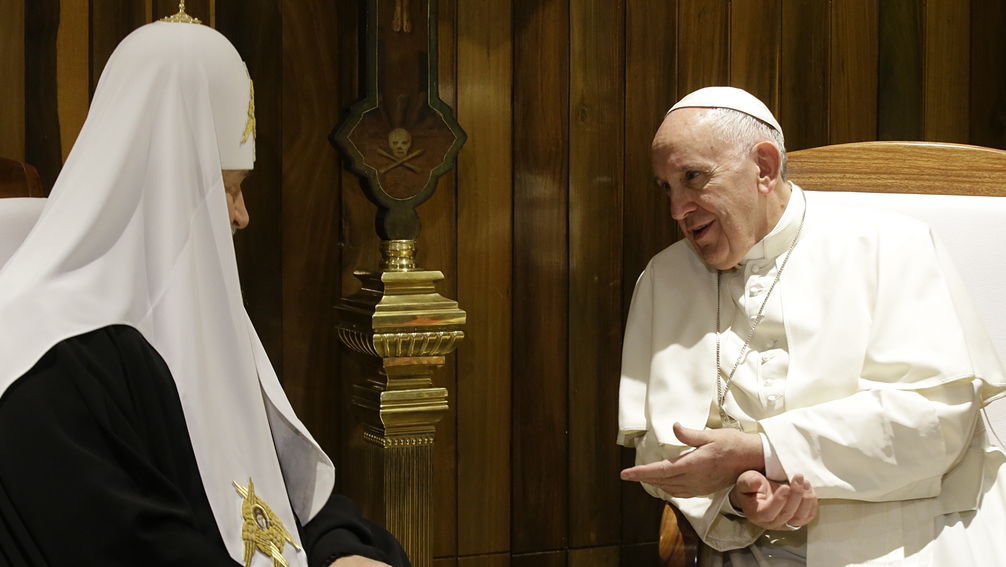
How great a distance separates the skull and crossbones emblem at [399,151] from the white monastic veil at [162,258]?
73cm

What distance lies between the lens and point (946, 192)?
2.75m

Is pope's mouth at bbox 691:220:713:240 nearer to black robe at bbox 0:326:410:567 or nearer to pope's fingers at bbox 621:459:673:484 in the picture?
pope's fingers at bbox 621:459:673:484

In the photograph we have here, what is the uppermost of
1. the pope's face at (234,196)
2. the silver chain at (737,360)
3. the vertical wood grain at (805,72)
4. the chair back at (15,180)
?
the vertical wood grain at (805,72)

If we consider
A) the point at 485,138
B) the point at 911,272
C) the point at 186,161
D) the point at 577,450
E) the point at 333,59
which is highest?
the point at 333,59

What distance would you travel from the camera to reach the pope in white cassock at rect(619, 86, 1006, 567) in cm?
222

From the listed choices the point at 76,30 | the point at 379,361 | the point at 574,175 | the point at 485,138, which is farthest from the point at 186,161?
the point at 574,175

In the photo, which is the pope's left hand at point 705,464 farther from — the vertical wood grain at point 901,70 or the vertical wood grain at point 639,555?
the vertical wood grain at point 901,70

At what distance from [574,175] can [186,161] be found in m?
1.73

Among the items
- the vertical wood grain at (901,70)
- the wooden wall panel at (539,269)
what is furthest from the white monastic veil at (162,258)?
the vertical wood grain at (901,70)

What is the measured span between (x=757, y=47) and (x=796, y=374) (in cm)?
147

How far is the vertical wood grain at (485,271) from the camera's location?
122 inches

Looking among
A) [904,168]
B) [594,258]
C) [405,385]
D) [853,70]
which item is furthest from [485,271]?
[853,70]

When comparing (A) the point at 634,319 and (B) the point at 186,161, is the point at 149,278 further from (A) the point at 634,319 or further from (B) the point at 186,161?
(A) the point at 634,319

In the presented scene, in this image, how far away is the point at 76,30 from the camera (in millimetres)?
2684
